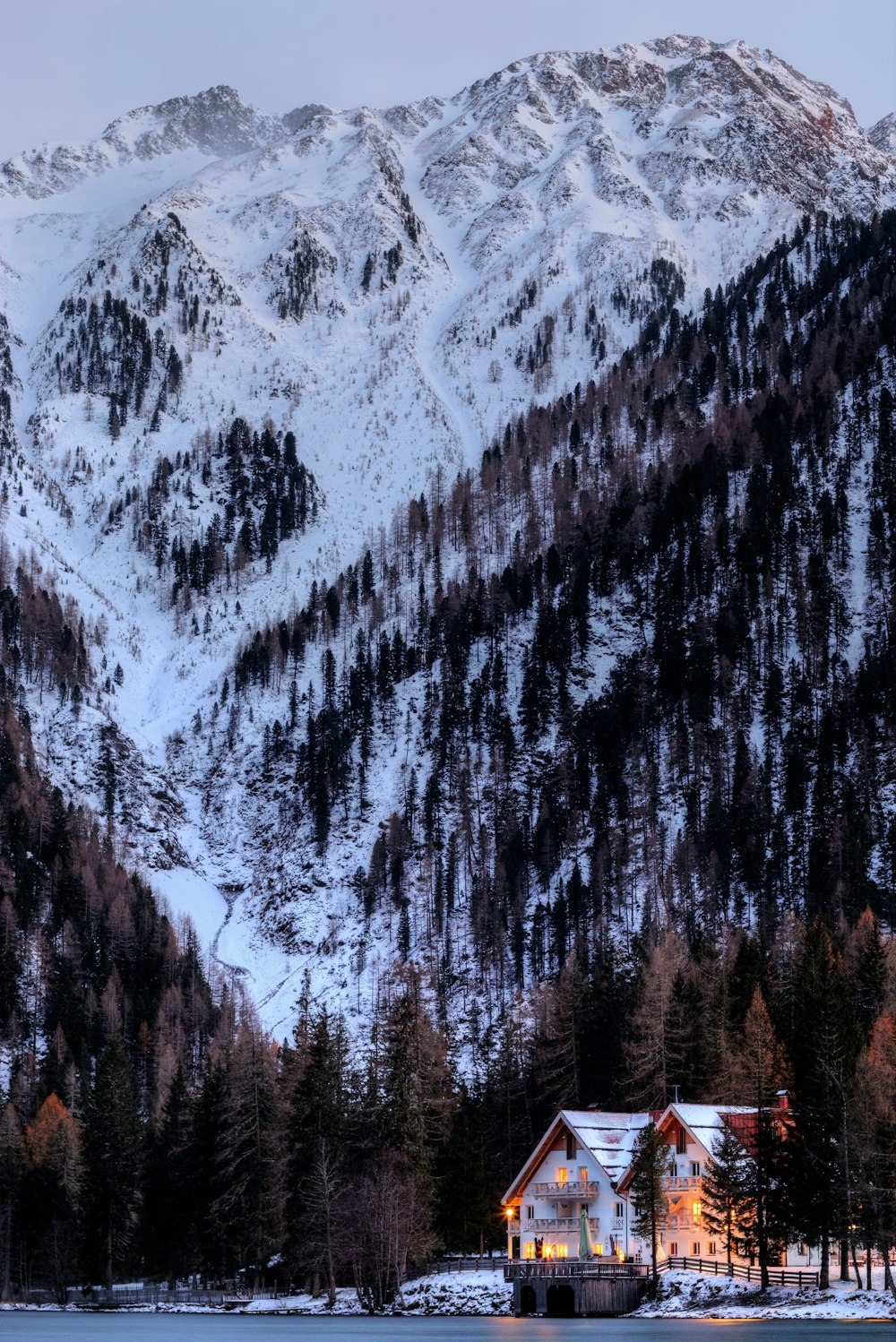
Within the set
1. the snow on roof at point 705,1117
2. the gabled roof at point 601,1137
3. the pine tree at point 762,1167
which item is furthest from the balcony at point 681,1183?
the pine tree at point 762,1167

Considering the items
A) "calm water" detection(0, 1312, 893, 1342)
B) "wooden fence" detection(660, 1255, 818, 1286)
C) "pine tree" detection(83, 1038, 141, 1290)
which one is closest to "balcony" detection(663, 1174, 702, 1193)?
"wooden fence" detection(660, 1255, 818, 1286)

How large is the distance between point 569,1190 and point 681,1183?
6.87 meters

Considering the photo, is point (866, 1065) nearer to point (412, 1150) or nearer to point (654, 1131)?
point (654, 1131)

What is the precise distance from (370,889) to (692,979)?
97015mm

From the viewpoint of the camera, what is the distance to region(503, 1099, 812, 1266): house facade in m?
85.1

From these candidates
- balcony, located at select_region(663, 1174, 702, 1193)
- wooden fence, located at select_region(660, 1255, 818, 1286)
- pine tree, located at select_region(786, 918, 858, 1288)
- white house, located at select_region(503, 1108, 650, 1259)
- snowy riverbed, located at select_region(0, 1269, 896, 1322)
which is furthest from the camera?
white house, located at select_region(503, 1108, 650, 1259)

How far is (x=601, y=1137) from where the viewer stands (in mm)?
90125

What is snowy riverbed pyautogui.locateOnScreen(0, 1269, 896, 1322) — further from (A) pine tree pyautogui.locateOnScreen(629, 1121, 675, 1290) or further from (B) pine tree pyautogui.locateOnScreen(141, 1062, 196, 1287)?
(B) pine tree pyautogui.locateOnScreen(141, 1062, 196, 1287)

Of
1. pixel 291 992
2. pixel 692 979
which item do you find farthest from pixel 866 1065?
A: pixel 291 992

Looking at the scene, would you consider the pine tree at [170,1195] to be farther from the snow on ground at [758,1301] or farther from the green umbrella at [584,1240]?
the snow on ground at [758,1301]

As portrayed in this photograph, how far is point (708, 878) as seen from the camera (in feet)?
562

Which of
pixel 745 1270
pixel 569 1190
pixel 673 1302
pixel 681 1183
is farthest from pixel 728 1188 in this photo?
pixel 569 1190

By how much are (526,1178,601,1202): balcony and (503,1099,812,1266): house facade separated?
0.17 ft

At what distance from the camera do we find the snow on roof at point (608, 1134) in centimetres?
8869
